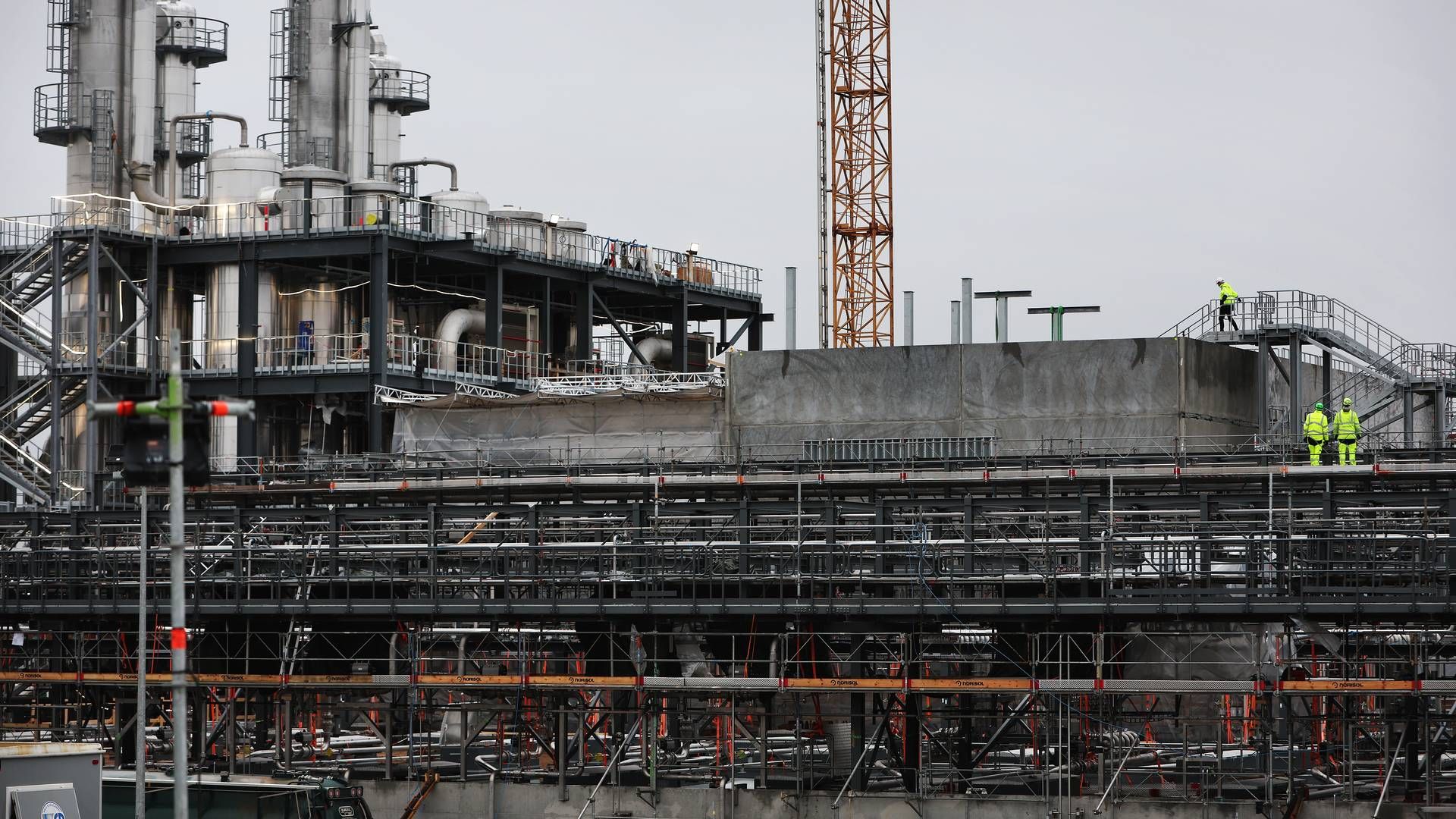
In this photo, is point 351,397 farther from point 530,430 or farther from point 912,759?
point 912,759

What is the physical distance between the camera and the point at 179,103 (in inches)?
3561

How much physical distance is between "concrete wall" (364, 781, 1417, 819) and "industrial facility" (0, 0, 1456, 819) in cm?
8

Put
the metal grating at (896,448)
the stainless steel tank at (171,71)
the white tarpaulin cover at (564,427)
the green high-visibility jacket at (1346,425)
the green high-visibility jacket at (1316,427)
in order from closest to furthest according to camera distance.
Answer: the green high-visibility jacket at (1316,427)
the green high-visibility jacket at (1346,425)
the metal grating at (896,448)
the white tarpaulin cover at (564,427)
the stainless steel tank at (171,71)

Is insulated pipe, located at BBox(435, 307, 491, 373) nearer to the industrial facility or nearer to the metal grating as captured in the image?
the industrial facility

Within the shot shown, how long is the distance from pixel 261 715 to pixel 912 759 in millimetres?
23513

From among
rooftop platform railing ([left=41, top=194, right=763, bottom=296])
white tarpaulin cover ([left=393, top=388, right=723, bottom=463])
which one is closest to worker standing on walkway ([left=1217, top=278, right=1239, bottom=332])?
white tarpaulin cover ([left=393, top=388, right=723, bottom=463])

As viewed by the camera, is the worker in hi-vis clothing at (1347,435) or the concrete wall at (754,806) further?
the worker in hi-vis clothing at (1347,435)

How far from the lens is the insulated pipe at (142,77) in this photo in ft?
287

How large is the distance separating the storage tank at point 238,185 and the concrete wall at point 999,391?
83.6 feet

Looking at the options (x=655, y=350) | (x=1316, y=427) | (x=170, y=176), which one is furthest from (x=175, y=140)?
(x=1316, y=427)

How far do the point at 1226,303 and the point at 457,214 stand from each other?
3390cm

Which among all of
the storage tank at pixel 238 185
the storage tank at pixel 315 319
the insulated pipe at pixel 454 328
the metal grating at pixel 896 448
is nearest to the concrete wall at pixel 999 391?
the metal grating at pixel 896 448

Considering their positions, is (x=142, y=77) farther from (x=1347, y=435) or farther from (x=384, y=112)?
(x=1347, y=435)

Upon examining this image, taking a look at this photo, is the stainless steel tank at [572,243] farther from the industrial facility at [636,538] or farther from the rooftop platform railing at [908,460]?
the rooftop platform railing at [908,460]
